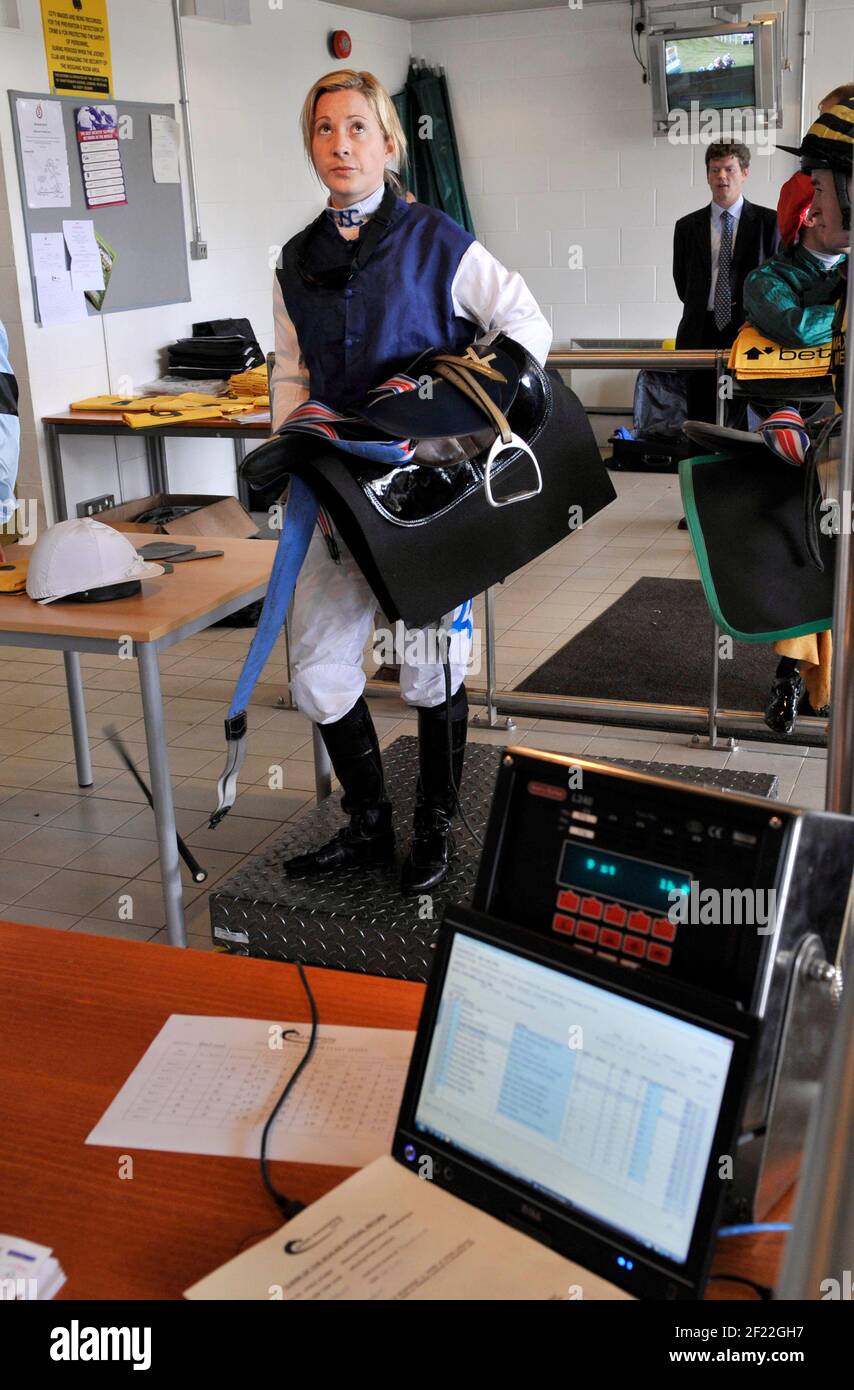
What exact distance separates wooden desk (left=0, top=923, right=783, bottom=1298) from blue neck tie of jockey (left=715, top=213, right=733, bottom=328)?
615cm

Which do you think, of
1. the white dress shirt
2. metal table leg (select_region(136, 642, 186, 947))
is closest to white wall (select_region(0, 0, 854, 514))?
the white dress shirt

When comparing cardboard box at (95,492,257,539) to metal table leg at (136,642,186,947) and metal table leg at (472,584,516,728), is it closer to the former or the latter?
metal table leg at (472,584,516,728)

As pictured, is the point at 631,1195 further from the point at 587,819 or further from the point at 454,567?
the point at 454,567

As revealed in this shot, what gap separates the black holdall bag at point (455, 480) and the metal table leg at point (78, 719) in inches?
64.4

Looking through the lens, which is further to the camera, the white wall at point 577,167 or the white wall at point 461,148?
the white wall at point 577,167

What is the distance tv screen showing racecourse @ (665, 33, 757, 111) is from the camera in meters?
7.84

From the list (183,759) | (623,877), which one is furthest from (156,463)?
(623,877)

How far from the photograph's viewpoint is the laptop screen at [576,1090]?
965 millimetres

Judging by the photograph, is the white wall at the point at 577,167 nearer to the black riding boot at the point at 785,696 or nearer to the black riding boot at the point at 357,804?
the black riding boot at the point at 785,696

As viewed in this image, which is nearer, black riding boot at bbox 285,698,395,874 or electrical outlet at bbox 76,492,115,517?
black riding boot at bbox 285,698,395,874

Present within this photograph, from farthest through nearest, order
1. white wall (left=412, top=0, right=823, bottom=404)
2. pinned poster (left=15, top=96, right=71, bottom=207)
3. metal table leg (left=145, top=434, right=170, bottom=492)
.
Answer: white wall (left=412, top=0, right=823, bottom=404), metal table leg (left=145, top=434, right=170, bottom=492), pinned poster (left=15, top=96, right=71, bottom=207)

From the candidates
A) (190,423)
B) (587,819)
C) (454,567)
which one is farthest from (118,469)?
(587,819)

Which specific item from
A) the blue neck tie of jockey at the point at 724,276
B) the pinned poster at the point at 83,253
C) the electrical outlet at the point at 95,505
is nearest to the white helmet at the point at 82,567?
the electrical outlet at the point at 95,505

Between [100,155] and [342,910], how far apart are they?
14.2ft
